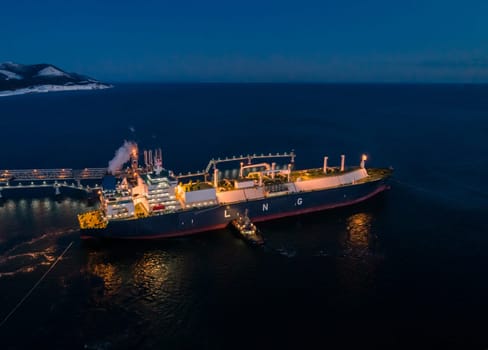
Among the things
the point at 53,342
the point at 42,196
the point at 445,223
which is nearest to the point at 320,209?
the point at 445,223

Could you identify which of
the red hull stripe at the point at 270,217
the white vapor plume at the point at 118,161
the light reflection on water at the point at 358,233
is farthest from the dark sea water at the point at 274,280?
the white vapor plume at the point at 118,161

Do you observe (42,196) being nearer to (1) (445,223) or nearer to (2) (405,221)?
(2) (405,221)

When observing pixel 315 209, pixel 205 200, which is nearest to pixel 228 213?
pixel 205 200

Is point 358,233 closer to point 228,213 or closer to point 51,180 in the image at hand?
point 228,213

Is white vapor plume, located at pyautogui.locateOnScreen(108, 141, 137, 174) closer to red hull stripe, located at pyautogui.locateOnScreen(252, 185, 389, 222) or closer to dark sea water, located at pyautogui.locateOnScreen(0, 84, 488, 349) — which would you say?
dark sea water, located at pyautogui.locateOnScreen(0, 84, 488, 349)

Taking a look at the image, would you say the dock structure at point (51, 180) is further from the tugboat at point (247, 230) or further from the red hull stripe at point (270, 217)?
the tugboat at point (247, 230)

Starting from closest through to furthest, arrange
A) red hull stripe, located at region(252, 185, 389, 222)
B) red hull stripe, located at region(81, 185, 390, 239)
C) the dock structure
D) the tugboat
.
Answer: the tugboat → red hull stripe, located at region(81, 185, 390, 239) → red hull stripe, located at region(252, 185, 389, 222) → the dock structure

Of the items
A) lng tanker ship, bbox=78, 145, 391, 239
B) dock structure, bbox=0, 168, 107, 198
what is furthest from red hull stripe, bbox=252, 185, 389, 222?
dock structure, bbox=0, 168, 107, 198
